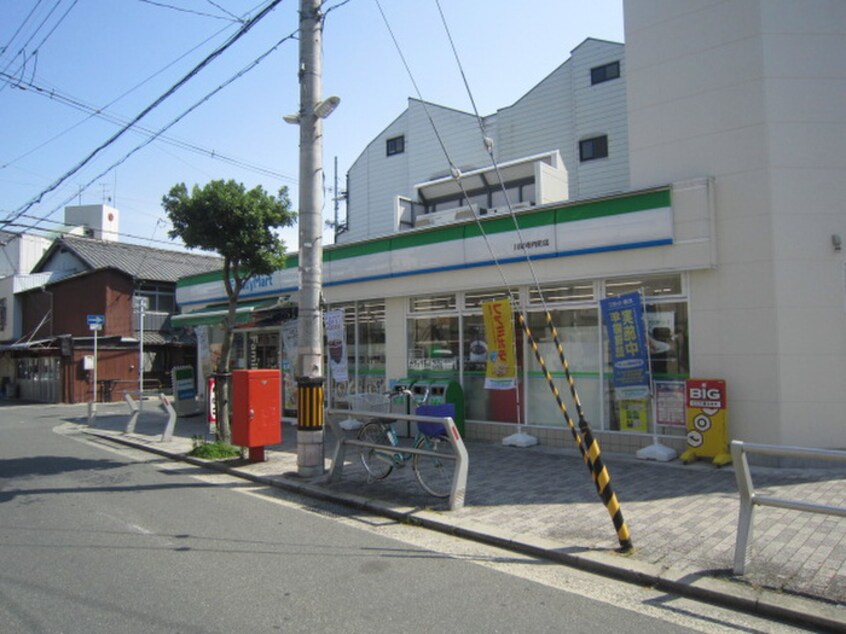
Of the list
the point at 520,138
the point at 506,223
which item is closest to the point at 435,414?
the point at 506,223

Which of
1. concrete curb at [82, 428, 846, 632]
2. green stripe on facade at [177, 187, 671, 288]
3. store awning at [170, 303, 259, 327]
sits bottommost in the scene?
Result: concrete curb at [82, 428, 846, 632]

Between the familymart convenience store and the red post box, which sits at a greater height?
the familymart convenience store

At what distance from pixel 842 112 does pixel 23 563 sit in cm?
1158

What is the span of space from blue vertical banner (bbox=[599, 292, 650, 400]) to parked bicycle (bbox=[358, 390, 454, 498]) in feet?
10.2

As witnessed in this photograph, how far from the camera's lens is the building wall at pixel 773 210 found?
27.5 feet

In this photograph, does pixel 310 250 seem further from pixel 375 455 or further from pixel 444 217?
pixel 444 217

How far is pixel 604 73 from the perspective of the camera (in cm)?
2256

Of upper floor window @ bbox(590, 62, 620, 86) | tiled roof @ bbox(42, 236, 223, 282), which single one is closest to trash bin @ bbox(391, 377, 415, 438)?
upper floor window @ bbox(590, 62, 620, 86)

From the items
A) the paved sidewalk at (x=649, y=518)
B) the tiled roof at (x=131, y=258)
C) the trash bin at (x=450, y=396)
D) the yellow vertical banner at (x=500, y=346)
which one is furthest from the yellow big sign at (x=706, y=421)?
the tiled roof at (x=131, y=258)

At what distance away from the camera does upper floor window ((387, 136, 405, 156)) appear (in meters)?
28.7

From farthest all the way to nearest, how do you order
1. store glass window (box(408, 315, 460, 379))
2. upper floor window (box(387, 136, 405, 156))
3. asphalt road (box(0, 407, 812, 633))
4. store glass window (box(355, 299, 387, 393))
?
upper floor window (box(387, 136, 405, 156)) < store glass window (box(355, 299, 387, 393)) < store glass window (box(408, 315, 460, 379)) < asphalt road (box(0, 407, 812, 633))

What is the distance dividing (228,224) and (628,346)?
727 cm

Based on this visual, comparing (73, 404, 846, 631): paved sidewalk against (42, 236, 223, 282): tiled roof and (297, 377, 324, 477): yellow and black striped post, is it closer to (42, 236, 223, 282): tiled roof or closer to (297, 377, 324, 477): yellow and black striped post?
(297, 377, 324, 477): yellow and black striped post

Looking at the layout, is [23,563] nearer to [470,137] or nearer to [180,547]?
[180,547]
